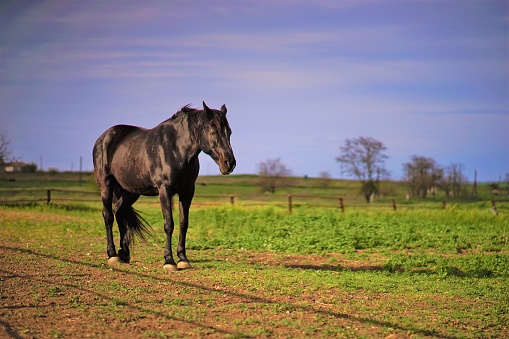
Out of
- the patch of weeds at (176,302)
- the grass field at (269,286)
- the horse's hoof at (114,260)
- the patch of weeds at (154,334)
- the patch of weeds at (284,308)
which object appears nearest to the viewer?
the patch of weeds at (154,334)

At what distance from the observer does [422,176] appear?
67.1 m

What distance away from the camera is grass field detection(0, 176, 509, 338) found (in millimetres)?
6867

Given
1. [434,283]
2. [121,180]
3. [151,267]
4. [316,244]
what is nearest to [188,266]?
[151,267]

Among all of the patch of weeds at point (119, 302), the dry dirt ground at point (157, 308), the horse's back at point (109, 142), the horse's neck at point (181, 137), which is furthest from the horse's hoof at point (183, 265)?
the patch of weeds at point (119, 302)

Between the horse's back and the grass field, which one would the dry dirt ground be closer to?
the grass field

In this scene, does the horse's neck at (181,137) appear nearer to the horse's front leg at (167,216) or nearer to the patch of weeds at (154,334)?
the horse's front leg at (167,216)

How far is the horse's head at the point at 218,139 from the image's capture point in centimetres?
991

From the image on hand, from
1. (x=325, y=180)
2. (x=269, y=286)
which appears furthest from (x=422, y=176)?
(x=269, y=286)

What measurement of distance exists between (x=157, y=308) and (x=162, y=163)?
142 inches

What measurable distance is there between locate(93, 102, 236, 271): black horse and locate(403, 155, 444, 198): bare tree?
57.8m

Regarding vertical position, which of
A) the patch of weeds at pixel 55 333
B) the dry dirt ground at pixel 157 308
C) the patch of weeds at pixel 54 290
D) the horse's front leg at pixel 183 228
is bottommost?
the patch of weeds at pixel 55 333

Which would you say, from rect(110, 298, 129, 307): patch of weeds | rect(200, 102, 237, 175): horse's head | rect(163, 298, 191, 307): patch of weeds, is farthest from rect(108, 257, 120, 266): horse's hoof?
rect(163, 298, 191, 307): patch of weeds

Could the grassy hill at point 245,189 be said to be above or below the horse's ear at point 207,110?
below

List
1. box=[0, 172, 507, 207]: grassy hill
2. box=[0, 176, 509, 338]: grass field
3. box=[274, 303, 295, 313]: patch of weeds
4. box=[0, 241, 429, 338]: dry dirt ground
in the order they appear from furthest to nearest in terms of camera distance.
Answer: box=[0, 172, 507, 207]: grassy hill, box=[274, 303, 295, 313]: patch of weeds, box=[0, 176, 509, 338]: grass field, box=[0, 241, 429, 338]: dry dirt ground
